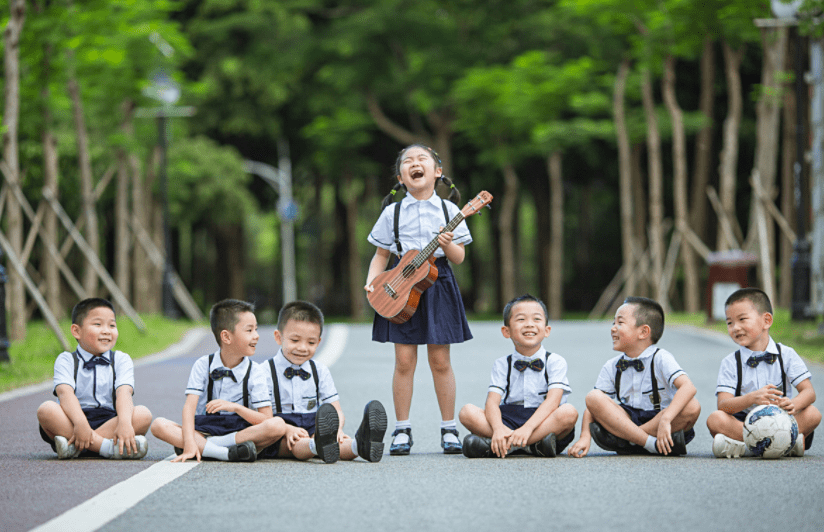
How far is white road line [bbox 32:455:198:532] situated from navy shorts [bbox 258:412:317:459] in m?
0.46

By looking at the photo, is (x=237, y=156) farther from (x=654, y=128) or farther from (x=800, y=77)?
(x=800, y=77)

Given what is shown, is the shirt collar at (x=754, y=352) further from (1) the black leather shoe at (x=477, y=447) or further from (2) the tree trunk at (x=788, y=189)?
(2) the tree trunk at (x=788, y=189)

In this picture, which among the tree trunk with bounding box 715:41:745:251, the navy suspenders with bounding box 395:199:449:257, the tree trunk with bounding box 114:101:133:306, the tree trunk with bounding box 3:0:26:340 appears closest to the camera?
the navy suspenders with bounding box 395:199:449:257

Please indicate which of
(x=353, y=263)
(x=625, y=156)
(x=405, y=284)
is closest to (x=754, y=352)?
(x=405, y=284)

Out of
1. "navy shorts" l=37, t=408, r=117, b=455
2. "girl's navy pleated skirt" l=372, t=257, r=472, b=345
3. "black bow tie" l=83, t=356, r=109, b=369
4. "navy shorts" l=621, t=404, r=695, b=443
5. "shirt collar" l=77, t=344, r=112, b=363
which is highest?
"girl's navy pleated skirt" l=372, t=257, r=472, b=345

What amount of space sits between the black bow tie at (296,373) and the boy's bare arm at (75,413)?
1.09 metres

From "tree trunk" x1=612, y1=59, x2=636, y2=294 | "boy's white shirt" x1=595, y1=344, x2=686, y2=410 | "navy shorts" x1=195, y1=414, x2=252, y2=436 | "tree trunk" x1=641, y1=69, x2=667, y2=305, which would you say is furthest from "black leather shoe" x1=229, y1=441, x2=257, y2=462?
"tree trunk" x1=612, y1=59, x2=636, y2=294

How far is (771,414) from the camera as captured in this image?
627 cm

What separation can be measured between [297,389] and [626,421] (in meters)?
1.83

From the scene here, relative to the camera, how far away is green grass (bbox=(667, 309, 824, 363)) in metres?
13.8

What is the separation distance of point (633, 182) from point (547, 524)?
95.3ft

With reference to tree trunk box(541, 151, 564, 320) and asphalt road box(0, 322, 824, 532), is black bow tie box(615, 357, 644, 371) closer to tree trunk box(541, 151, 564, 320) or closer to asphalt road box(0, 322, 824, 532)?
asphalt road box(0, 322, 824, 532)

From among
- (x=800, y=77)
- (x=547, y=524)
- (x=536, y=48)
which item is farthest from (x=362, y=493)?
(x=536, y=48)

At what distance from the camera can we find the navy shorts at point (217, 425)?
6.44 metres
